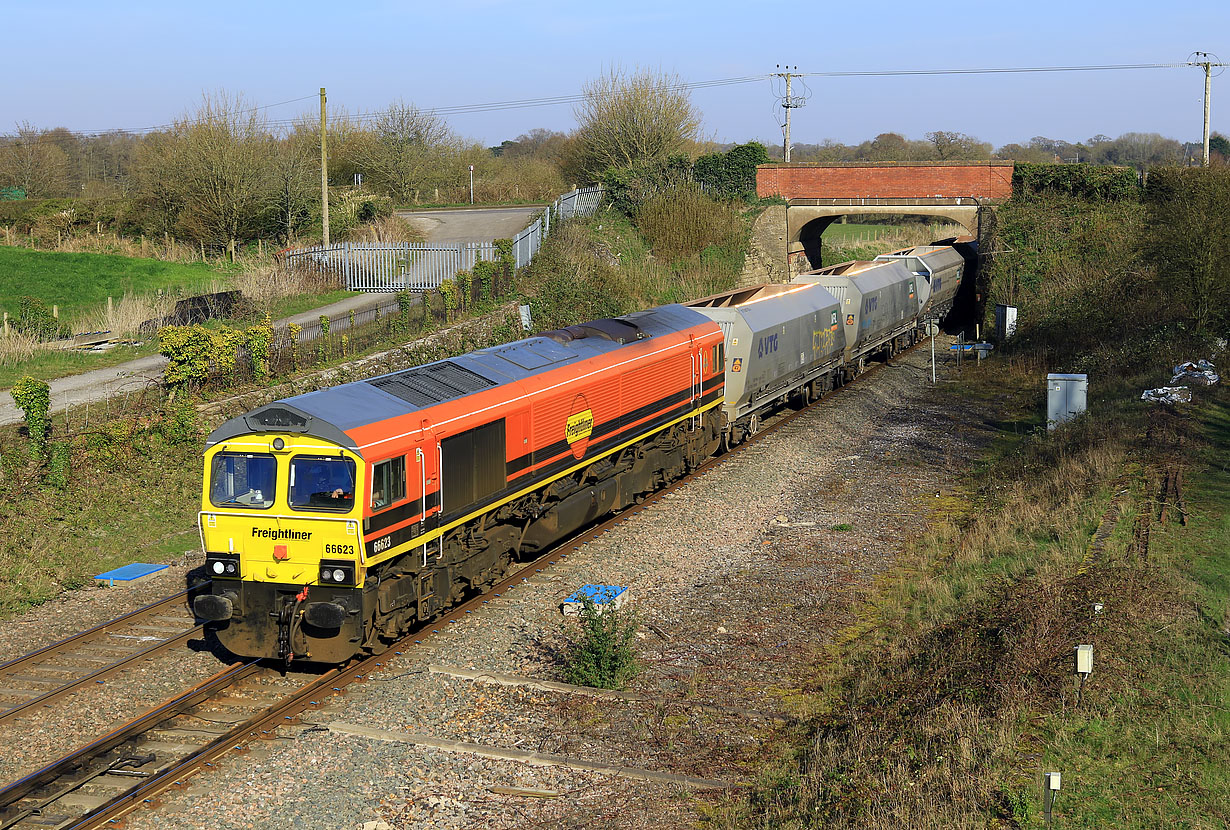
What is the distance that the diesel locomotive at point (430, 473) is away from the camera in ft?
38.5

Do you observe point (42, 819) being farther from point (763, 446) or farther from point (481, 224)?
point (481, 224)

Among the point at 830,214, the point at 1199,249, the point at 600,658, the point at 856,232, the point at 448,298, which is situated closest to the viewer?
the point at 600,658

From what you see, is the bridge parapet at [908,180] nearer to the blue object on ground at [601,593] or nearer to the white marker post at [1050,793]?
the blue object on ground at [601,593]

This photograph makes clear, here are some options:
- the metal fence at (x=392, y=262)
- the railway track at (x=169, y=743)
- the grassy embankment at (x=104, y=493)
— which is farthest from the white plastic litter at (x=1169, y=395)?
the metal fence at (x=392, y=262)

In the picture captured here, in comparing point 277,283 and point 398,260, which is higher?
point 398,260

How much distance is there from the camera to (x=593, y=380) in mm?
17422

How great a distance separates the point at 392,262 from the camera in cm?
3716

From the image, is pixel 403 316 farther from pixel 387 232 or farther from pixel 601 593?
pixel 601 593

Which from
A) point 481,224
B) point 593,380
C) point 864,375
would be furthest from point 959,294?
point 593,380

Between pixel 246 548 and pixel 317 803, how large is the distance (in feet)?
11.5

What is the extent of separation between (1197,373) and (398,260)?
26.1 m

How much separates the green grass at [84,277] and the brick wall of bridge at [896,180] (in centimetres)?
2643

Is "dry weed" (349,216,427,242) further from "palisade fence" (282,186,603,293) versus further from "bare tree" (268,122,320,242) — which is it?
"palisade fence" (282,186,603,293)

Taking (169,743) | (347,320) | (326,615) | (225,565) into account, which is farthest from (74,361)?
(169,743)
